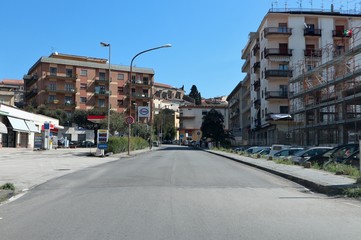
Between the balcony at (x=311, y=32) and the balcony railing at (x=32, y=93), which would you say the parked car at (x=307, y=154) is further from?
the balcony railing at (x=32, y=93)

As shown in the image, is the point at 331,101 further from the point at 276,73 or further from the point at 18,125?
the point at 18,125

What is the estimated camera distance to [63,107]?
3723 inches

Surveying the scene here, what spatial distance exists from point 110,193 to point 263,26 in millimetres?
62013

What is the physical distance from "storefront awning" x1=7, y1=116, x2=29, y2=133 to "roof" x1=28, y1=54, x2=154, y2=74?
3959cm

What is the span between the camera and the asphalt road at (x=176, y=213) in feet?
22.5

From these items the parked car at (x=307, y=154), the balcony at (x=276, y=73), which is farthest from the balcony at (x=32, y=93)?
the parked car at (x=307, y=154)

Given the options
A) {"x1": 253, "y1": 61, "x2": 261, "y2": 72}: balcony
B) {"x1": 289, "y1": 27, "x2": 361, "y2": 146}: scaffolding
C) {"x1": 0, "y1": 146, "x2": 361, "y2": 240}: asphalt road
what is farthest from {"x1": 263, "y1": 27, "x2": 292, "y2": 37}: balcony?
{"x1": 0, "y1": 146, "x2": 361, "y2": 240}: asphalt road

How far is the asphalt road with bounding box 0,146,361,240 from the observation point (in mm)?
6871

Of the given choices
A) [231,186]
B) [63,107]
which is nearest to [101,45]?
[231,186]

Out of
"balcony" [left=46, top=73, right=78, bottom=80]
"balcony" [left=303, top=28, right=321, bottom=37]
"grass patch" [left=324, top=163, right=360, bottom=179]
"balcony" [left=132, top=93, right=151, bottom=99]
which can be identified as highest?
"balcony" [left=303, top=28, right=321, bottom=37]

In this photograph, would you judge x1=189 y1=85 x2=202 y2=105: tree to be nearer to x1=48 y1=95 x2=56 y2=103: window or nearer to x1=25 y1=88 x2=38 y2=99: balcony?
x1=25 y1=88 x2=38 y2=99: balcony

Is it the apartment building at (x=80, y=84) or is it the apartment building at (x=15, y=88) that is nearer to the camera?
the apartment building at (x=80, y=84)

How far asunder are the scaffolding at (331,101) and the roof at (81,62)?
5805 centimetres

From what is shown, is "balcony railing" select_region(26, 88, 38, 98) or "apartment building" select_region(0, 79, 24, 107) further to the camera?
"apartment building" select_region(0, 79, 24, 107)
